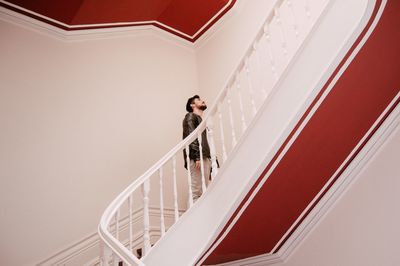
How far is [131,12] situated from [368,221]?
4.01 meters

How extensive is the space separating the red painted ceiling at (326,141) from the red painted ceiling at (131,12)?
3210 millimetres

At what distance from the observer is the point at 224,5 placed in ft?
18.3

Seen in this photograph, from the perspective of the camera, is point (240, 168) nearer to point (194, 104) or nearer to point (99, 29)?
point (194, 104)

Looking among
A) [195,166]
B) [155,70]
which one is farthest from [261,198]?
[155,70]

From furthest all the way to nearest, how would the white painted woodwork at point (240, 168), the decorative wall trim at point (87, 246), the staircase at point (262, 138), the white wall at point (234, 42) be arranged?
the white wall at point (234, 42), the decorative wall trim at point (87, 246), the white painted woodwork at point (240, 168), the staircase at point (262, 138)

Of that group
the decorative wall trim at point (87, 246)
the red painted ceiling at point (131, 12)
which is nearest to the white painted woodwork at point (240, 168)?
the decorative wall trim at point (87, 246)

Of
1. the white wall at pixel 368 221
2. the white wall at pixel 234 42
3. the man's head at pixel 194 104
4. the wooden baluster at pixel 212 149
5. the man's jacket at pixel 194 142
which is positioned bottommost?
the white wall at pixel 368 221

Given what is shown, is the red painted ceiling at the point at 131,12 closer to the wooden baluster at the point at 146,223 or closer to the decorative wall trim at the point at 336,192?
the wooden baluster at the point at 146,223

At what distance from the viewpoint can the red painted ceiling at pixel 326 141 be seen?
257cm

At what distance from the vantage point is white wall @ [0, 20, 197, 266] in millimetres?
4043

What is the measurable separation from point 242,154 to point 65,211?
2.36 meters

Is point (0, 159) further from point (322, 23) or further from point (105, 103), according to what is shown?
point (322, 23)

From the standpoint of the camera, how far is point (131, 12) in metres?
5.29

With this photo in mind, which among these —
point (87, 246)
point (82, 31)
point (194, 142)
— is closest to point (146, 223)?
point (194, 142)
